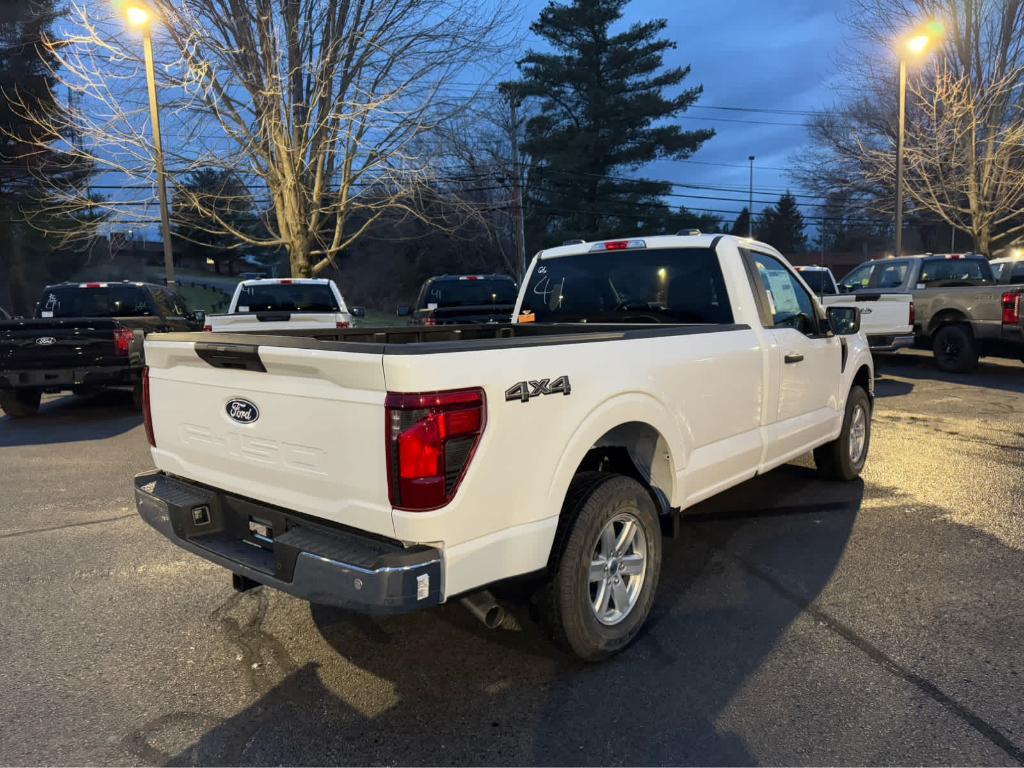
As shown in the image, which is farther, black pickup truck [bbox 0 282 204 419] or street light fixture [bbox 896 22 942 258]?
street light fixture [bbox 896 22 942 258]

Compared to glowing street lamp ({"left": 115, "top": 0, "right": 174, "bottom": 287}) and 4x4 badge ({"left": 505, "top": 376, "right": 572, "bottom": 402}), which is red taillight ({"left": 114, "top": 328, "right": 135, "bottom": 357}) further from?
4x4 badge ({"left": 505, "top": 376, "right": 572, "bottom": 402})

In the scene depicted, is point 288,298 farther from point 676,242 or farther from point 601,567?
point 601,567

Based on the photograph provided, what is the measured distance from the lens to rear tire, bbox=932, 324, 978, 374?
11734mm

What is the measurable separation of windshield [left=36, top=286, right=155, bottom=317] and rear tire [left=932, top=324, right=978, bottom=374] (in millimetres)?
13209

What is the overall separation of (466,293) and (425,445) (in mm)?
11058

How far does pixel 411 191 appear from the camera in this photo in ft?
50.2

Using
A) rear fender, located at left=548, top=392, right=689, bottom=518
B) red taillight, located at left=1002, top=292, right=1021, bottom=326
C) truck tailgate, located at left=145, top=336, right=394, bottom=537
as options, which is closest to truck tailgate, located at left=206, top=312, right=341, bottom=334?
truck tailgate, located at left=145, top=336, right=394, bottom=537

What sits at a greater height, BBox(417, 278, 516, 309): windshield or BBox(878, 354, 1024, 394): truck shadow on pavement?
BBox(417, 278, 516, 309): windshield

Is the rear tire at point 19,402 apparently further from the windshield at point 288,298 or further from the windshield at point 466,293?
the windshield at point 466,293

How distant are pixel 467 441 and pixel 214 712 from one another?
60.7 inches

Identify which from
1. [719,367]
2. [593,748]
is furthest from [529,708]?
[719,367]

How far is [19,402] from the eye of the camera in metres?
9.63

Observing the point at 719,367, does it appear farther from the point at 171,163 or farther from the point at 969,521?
the point at 171,163

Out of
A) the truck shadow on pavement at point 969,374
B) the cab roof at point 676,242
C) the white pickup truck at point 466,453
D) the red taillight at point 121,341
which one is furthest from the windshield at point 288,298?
the truck shadow on pavement at point 969,374
